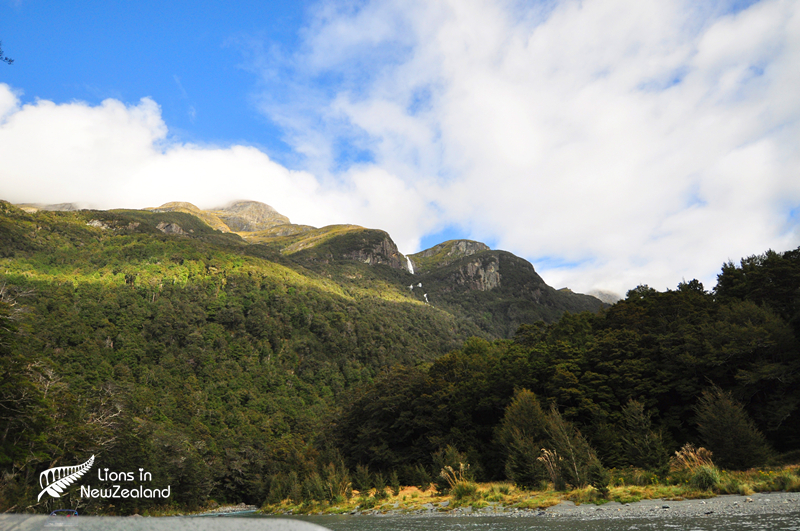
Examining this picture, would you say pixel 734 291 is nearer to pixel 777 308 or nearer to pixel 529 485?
pixel 777 308

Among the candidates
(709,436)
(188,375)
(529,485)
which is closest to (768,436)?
(709,436)

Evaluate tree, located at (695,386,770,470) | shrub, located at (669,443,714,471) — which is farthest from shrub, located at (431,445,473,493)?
tree, located at (695,386,770,470)

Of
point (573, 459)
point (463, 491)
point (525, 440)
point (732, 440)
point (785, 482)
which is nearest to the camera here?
point (785, 482)

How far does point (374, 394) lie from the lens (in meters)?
75.8

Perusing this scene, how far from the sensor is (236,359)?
491 feet

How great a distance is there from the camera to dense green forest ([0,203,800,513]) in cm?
3058

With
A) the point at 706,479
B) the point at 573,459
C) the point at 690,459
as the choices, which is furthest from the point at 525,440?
the point at 706,479

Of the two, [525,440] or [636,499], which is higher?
[525,440]

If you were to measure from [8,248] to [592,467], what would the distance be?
776 ft

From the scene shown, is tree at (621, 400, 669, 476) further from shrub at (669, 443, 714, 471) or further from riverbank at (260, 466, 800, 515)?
riverbank at (260, 466, 800, 515)

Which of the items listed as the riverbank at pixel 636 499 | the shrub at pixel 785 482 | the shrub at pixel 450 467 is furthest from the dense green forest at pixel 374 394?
the shrub at pixel 785 482

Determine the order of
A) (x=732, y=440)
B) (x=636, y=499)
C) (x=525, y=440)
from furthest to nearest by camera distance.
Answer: (x=525, y=440) → (x=732, y=440) → (x=636, y=499)

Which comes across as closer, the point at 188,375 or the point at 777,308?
the point at 777,308

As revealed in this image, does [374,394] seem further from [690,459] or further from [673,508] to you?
[673,508]
